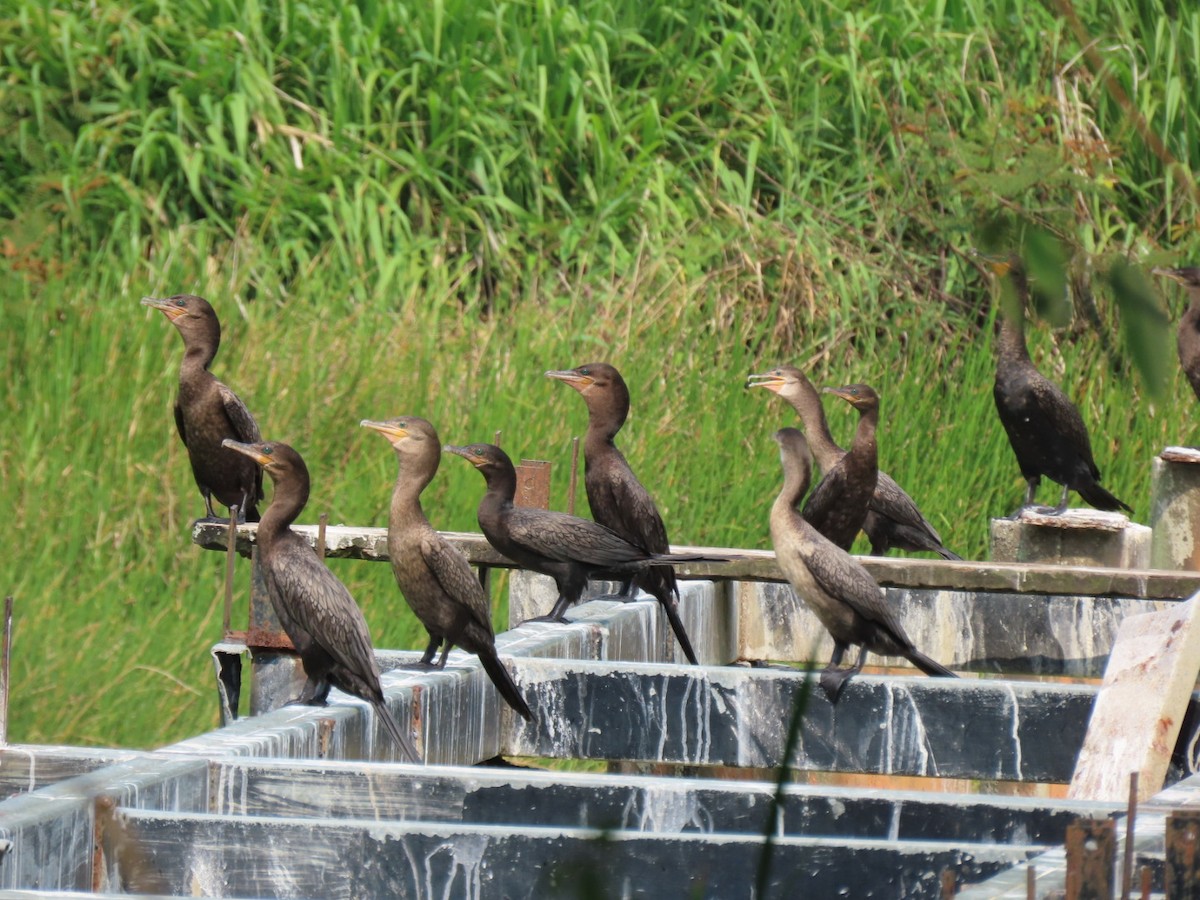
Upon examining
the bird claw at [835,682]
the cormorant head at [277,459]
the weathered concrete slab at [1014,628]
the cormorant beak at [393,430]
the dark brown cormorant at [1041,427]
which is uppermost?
the dark brown cormorant at [1041,427]

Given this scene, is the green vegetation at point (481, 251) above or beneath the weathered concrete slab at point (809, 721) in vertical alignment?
above

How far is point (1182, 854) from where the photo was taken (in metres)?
2.29

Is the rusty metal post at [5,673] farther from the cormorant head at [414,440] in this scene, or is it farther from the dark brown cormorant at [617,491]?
the dark brown cormorant at [617,491]

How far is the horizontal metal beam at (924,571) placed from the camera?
580cm

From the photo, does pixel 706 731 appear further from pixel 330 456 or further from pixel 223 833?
pixel 330 456

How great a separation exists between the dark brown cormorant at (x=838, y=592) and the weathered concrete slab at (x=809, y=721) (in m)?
0.32

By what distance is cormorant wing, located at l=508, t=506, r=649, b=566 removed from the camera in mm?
5695

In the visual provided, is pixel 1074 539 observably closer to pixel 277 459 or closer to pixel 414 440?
pixel 414 440

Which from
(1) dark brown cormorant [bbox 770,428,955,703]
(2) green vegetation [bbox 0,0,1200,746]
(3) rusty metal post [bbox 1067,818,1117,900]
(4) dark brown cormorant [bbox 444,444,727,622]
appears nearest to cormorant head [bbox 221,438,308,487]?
(4) dark brown cormorant [bbox 444,444,727,622]

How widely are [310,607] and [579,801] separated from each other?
1.11 m

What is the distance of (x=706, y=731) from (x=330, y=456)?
4738 millimetres

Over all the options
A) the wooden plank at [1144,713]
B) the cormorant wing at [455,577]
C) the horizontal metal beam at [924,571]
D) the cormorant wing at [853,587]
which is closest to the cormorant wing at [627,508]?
the horizontal metal beam at [924,571]

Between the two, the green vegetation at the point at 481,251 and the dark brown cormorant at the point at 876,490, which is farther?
the green vegetation at the point at 481,251

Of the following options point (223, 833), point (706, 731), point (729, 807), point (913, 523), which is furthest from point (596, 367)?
point (223, 833)
